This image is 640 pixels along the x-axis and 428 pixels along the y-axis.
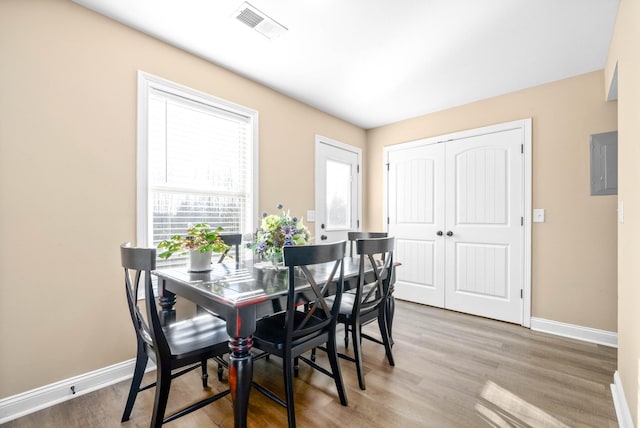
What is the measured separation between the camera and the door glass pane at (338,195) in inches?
154

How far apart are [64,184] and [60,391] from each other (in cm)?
128

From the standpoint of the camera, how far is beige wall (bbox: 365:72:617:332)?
8.66ft

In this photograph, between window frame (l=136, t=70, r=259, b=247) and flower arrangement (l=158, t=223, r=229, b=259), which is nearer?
flower arrangement (l=158, t=223, r=229, b=259)

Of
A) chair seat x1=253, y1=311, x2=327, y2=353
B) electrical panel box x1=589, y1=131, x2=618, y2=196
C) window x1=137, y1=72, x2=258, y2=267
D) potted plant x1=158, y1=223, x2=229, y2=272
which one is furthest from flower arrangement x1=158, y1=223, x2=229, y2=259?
electrical panel box x1=589, y1=131, x2=618, y2=196

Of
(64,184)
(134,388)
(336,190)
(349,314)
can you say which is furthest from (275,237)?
(336,190)

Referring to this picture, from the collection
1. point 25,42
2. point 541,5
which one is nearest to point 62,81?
point 25,42

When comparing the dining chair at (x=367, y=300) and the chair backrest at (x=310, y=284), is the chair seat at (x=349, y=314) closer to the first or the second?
the dining chair at (x=367, y=300)

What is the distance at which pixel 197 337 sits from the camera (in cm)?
160

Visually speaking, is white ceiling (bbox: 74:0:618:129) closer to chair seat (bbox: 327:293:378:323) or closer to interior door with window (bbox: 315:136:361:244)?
interior door with window (bbox: 315:136:361:244)

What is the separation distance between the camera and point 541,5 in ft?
6.19

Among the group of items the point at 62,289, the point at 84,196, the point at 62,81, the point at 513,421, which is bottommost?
the point at 513,421

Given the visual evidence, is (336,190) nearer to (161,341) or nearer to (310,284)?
(310,284)

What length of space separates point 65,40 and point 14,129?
65 cm

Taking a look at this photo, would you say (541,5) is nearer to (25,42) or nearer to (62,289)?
(25,42)
